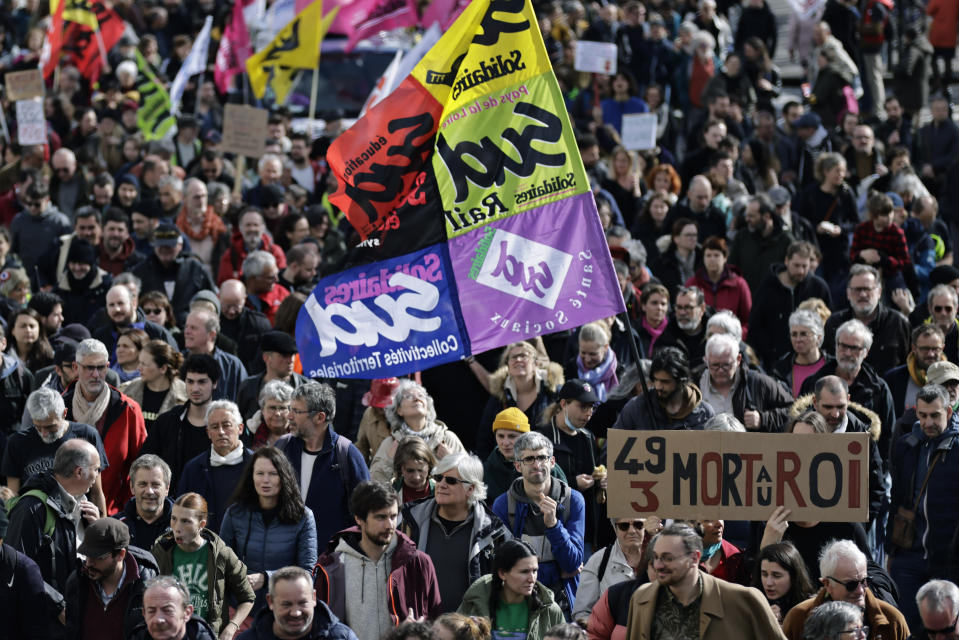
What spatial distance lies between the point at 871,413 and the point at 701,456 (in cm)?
280

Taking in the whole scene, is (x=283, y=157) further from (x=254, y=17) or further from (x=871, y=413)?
(x=871, y=413)

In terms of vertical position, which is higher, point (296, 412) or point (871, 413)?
point (296, 412)

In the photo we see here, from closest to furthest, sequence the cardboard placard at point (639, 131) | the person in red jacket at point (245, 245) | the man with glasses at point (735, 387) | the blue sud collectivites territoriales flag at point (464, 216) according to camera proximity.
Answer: the blue sud collectivites territoriales flag at point (464, 216) < the man with glasses at point (735, 387) < the person in red jacket at point (245, 245) < the cardboard placard at point (639, 131)

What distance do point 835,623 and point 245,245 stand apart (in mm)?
8607

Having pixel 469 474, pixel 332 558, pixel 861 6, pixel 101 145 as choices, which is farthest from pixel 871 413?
pixel 861 6

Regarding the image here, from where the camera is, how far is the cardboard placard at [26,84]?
62.5 feet

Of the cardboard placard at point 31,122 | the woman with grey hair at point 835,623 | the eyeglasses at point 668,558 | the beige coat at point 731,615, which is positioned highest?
the eyeglasses at point 668,558

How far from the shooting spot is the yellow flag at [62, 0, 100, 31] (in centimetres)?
2178

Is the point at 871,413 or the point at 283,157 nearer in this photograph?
the point at 871,413

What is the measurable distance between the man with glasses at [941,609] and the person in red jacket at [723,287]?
5549 mm

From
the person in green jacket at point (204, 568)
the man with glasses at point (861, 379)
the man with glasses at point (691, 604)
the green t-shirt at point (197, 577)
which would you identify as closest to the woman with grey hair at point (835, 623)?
the man with glasses at point (691, 604)

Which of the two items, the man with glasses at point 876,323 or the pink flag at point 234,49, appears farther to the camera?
the pink flag at point 234,49

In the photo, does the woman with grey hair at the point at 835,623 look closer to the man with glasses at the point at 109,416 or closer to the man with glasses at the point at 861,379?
the man with glasses at the point at 861,379

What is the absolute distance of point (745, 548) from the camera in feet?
32.2
